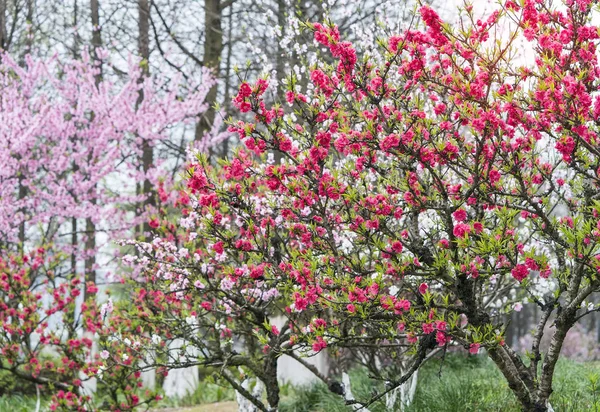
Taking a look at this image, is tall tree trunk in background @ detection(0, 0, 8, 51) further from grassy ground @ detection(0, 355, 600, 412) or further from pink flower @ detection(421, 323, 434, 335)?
pink flower @ detection(421, 323, 434, 335)

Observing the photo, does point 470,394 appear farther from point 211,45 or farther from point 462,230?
point 211,45

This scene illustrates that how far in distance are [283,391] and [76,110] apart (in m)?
6.75

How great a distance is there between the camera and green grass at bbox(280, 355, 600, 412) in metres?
5.68

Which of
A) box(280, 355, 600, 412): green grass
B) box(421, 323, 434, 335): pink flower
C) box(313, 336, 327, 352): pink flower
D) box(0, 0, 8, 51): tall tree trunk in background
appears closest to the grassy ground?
box(280, 355, 600, 412): green grass

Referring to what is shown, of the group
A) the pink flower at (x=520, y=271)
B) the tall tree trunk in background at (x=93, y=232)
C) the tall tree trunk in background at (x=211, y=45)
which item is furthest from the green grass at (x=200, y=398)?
the pink flower at (x=520, y=271)

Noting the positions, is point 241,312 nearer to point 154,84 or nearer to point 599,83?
point 599,83

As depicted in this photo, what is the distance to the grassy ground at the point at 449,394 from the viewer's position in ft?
18.8

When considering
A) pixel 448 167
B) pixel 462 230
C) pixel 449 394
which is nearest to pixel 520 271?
pixel 462 230

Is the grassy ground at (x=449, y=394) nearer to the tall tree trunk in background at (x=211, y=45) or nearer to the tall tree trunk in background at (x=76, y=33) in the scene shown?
the tall tree trunk in background at (x=211, y=45)

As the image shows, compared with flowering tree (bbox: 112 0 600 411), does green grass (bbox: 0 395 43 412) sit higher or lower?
lower

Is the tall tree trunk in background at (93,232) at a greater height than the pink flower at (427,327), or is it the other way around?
the tall tree trunk in background at (93,232)

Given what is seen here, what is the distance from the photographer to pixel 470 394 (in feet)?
19.8

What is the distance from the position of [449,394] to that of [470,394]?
0.88ft

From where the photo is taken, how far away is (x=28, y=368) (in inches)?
326
